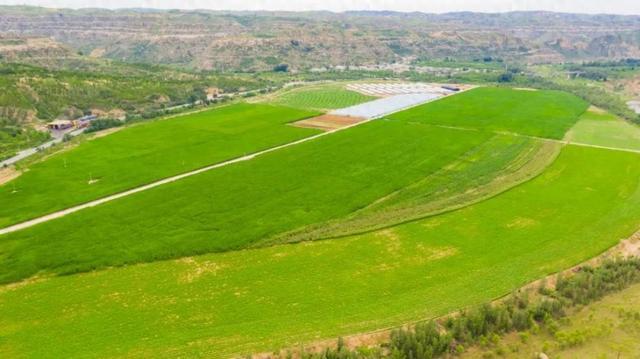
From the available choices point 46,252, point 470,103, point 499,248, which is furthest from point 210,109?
→ point 499,248

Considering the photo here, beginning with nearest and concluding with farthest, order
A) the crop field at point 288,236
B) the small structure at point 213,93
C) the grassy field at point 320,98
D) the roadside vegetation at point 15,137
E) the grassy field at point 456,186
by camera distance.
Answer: the crop field at point 288,236
the grassy field at point 456,186
the roadside vegetation at point 15,137
the grassy field at point 320,98
the small structure at point 213,93

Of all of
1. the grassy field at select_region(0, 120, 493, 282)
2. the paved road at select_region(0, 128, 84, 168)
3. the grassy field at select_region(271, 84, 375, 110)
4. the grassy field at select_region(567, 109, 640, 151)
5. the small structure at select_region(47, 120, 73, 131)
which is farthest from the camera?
the grassy field at select_region(271, 84, 375, 110)

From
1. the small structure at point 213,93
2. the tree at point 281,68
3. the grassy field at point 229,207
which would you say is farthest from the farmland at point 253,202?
the tree at point 281,68

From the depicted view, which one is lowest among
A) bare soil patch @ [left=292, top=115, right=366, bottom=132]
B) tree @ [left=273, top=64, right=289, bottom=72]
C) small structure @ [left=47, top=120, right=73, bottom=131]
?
small structure @ [left=47, top=120, right=73, bottom=131]

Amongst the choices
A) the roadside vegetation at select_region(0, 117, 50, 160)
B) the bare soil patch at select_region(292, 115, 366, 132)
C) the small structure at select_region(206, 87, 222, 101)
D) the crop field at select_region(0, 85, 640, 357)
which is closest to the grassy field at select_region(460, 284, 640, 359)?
the crop field at select_region(0, 85, 640, 357)

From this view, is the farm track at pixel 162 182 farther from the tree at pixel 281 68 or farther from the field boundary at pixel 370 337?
the tree at pixel 281 68

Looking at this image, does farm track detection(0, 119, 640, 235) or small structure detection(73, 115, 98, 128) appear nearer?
farm track detection(0, 119, 640, 235)

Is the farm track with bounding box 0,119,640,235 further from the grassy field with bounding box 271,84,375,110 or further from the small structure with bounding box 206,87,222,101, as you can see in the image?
the small structure with bounding box 206,87,222,101
